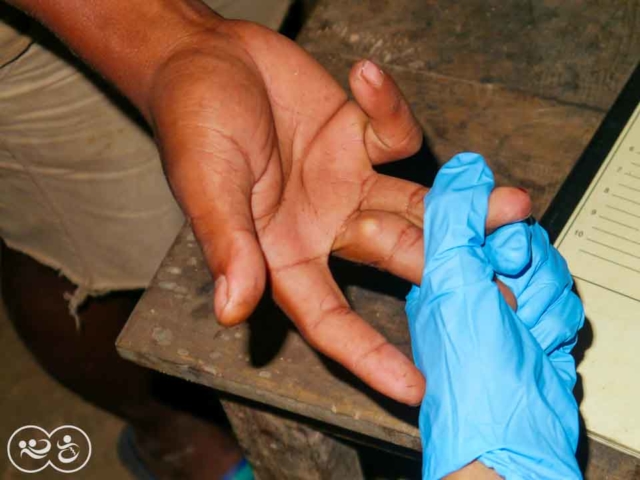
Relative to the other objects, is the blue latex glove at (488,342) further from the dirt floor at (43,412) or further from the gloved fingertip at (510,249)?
the dirt floor at (43,412)

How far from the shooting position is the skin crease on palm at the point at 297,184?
816 millimetres

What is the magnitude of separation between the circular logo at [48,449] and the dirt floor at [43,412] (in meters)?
0.01

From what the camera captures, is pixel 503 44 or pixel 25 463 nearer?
pixel 503 44

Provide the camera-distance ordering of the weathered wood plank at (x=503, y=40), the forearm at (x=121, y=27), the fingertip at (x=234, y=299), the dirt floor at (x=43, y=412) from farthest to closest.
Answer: the dirt floor at (x=43, y=412), the weathered wood plank at (x=503, y=40), the forearm at (x=121, y=27), the fingertip at (x=234, y=299)

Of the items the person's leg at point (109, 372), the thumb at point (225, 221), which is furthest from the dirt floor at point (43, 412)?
the thumb at point (225, 221)

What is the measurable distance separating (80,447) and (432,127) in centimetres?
127

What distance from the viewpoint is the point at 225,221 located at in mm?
792

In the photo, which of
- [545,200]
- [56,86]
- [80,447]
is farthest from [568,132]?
[80,447]

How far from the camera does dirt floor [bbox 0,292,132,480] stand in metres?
1.97

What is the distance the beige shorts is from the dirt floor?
0.65 m

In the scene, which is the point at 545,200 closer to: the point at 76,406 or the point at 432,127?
the point at 432,127

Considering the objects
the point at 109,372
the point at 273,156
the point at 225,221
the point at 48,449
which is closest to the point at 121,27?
the point at 273,156

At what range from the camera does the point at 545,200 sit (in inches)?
40.6

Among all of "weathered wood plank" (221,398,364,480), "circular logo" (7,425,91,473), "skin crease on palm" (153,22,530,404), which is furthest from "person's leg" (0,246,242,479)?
"skin crease on palm" (153,22,530,404)
